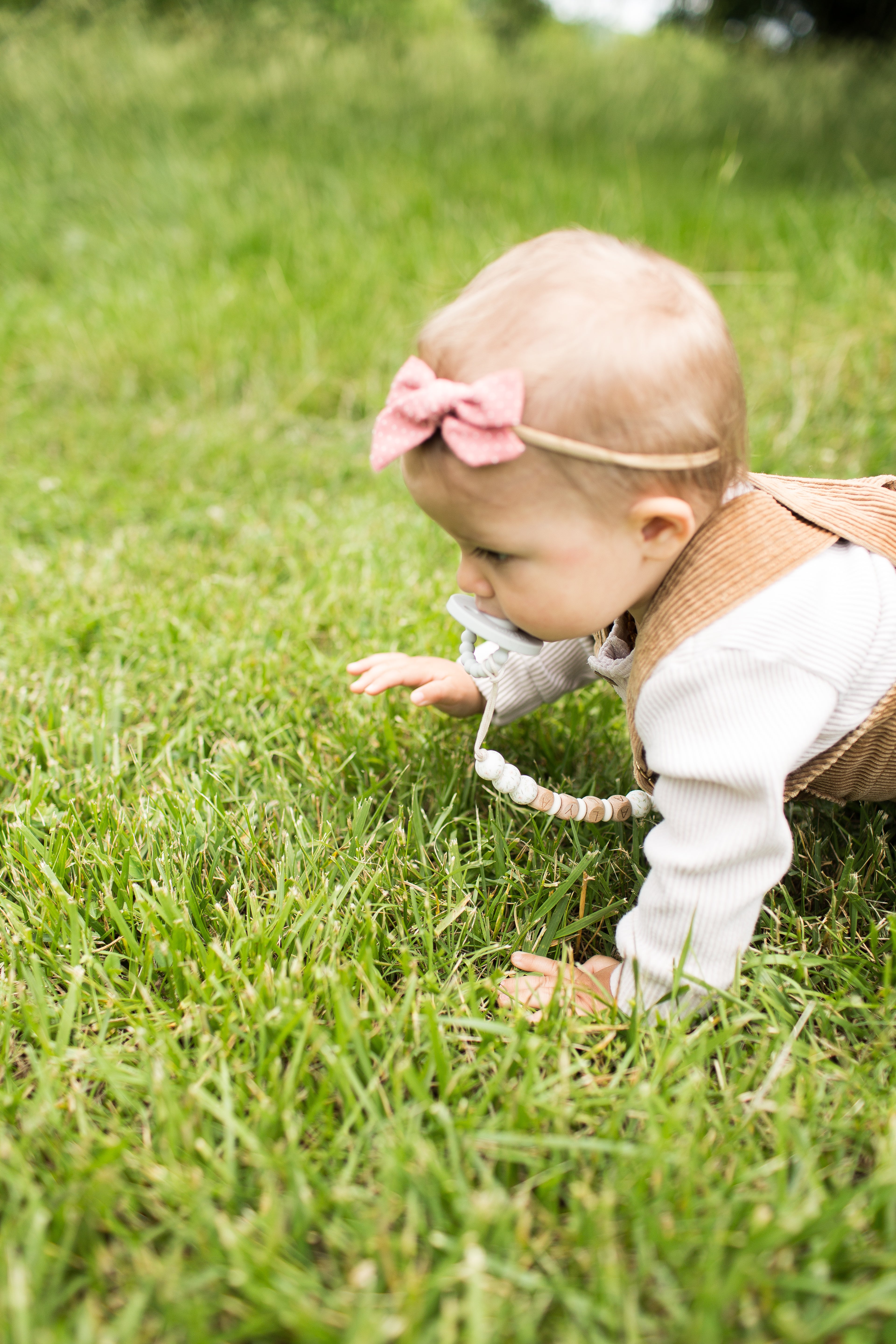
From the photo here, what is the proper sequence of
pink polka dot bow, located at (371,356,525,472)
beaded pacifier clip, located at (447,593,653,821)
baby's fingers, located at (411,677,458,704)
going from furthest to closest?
baby's fingers, located at (411,677,458,704) < beaded pacifier clip, located at (447,593,653,821) < pink polka dot bow, located at (371,356,525,472)

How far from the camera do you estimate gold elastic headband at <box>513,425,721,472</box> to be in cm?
123

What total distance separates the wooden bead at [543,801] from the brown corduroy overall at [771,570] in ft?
0.48

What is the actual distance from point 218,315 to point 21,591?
2.00 metres

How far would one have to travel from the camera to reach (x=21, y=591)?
8.50 feet

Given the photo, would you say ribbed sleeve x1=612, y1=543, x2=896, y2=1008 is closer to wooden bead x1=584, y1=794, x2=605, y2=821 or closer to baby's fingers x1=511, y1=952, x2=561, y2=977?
baby's fingers x1=511, y1=952, x2=561, y2=977

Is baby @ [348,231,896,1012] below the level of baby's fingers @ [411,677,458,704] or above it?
above

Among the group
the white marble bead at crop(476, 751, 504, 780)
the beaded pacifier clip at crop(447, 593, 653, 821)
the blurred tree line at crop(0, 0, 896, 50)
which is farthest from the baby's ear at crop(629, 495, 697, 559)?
the blurred tree line at crop(0, 0, 896, 50)

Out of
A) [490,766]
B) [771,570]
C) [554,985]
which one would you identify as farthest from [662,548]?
[554,985]

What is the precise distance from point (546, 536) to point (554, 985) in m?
0.65

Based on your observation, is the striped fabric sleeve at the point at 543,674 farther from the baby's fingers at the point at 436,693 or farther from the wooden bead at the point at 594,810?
the wooden bead at the point at 594,810

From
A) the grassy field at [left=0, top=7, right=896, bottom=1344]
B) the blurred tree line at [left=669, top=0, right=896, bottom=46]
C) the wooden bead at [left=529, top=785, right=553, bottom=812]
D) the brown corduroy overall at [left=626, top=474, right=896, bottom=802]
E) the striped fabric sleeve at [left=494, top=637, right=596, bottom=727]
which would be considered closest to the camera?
the grassy field at [left=0, top=7, right=896, bottom=1344]

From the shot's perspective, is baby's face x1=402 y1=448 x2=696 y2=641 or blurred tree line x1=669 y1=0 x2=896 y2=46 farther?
blurred tree line x1=669 y1=0 x2=896 y2=46

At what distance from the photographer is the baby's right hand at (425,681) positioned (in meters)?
1.71

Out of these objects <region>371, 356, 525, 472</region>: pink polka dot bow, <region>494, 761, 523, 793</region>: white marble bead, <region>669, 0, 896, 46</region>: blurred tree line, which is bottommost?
<region>494, 761, 523, 793</region>: white marble bead
